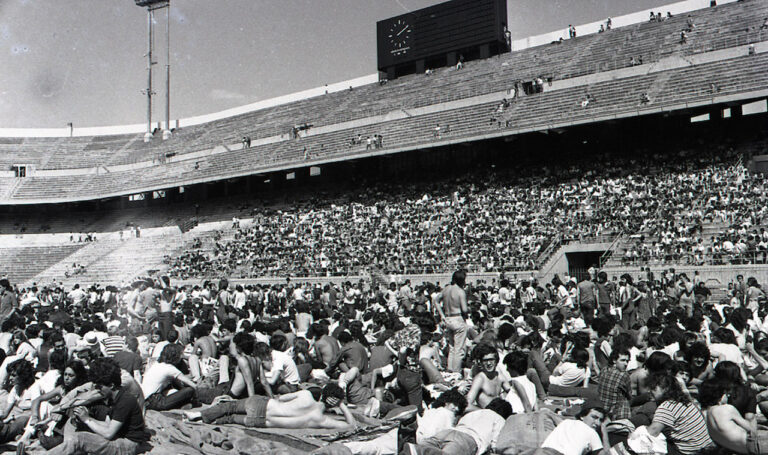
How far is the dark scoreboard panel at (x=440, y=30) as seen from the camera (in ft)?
133

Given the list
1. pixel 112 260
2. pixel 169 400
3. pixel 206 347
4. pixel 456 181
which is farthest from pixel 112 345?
pixel 112 260

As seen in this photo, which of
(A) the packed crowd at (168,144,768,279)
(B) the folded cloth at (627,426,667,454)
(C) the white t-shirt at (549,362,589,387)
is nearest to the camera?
(B) the folded cloth at (627,426,667,454)

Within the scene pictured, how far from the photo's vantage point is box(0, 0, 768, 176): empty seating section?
30.8 meters

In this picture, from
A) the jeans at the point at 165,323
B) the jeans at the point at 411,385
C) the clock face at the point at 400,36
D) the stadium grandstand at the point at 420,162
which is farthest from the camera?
the clock face at the point at 400,36

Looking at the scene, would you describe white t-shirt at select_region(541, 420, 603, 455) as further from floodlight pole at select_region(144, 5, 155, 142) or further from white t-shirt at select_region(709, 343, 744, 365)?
floodlight pole at select_region(144, 5, 155, 142)

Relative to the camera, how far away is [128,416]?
634 cm

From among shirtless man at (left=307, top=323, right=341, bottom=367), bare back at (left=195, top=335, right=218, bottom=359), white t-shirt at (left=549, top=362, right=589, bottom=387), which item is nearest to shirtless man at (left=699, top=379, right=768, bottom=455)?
white t-shirt at (left=549, top=362, right=589, bottom=387)

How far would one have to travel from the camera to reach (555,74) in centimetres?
3372

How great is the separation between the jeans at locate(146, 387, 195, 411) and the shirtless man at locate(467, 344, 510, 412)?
3.68 meters

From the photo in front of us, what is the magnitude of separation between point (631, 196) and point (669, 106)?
4069mm

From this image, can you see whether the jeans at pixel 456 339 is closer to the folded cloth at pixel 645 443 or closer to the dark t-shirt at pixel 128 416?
the folded cloth at pixel 645 443

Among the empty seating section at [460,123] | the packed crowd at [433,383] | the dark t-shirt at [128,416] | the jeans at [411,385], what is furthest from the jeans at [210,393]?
the empty seating section at [460,123]

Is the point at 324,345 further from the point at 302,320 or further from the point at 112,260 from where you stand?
the point at 112,260

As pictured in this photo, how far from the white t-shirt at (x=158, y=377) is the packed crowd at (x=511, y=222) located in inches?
640
